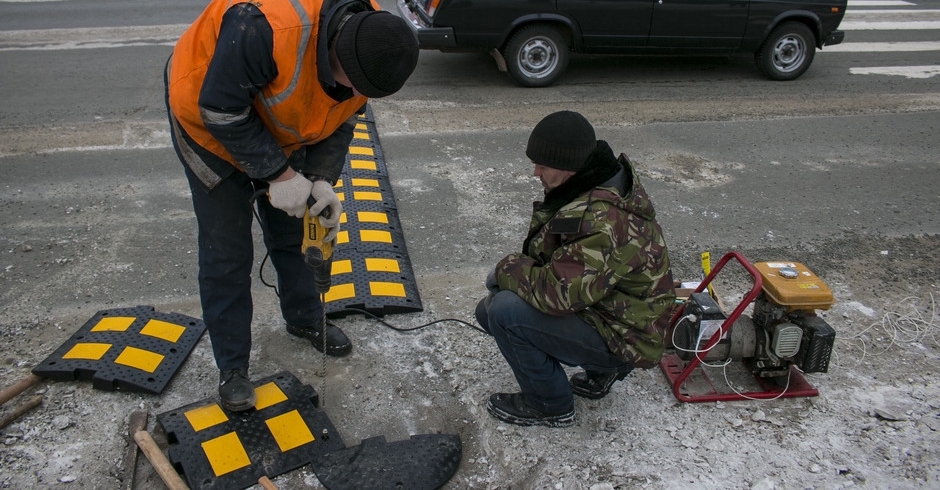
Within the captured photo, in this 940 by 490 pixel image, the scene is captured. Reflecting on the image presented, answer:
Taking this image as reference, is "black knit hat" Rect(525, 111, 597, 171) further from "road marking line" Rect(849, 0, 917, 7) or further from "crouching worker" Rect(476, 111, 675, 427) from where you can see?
"road marking line" Rect(849, 0, 917, 7)

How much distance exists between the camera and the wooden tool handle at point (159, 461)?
111 inches

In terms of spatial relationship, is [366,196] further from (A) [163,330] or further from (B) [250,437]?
(B) [250,437]

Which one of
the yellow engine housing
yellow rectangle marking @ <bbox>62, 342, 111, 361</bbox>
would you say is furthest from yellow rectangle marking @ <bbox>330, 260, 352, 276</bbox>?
the yellow engine housing

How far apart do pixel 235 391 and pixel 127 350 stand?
0.75 meters

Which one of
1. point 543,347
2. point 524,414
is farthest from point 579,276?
point 524,414

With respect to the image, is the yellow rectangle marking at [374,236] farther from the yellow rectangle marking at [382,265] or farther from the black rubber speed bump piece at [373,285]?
the yellow rectangle marking at [382,265]

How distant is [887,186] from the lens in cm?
575

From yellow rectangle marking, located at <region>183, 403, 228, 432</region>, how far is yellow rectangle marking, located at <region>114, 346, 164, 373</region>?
0.41 m

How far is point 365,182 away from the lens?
18.0 ft

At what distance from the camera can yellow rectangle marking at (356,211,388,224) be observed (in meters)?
4.95

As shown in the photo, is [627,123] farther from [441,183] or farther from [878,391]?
[878,391]

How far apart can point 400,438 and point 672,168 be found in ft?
12.1

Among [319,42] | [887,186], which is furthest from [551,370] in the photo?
[887,186]

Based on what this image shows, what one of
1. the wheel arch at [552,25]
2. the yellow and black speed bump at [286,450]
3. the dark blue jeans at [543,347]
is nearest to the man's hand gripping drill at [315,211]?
the yellow and black speed bump at [286,450]
